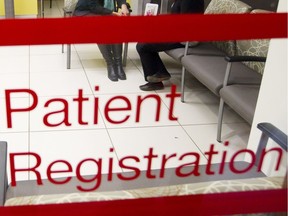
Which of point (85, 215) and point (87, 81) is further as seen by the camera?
point (87, 81)

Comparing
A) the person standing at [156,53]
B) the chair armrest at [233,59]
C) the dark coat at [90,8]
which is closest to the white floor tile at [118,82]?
the person standing at [156,53]

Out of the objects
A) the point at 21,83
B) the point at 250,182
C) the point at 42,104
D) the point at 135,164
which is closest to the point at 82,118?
the point at 42,104

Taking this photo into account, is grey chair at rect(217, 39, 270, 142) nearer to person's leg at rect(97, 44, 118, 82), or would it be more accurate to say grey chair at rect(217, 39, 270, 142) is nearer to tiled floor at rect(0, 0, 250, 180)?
tiled floor at rect(0, 0, 250, 180)

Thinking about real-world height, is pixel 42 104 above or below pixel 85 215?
above

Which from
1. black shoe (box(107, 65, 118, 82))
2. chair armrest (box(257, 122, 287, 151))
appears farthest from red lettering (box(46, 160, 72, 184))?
black shoe (box(107, 65, 118, 82))

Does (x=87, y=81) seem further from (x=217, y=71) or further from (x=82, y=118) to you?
(x=82, y=118)

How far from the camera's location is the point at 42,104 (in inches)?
47.9

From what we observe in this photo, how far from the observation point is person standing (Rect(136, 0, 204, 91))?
3.86m

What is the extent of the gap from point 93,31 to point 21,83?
2963mm

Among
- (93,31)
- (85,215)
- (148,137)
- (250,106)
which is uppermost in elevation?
(93,31)

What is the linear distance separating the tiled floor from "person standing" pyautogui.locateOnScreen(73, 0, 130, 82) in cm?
11

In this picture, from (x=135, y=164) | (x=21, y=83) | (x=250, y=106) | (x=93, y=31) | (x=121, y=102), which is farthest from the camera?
(x=21, y=83)

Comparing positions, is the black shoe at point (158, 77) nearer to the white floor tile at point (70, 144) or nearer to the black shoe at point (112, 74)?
the black shoe at point (112, 74)

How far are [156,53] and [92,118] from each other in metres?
3.09
